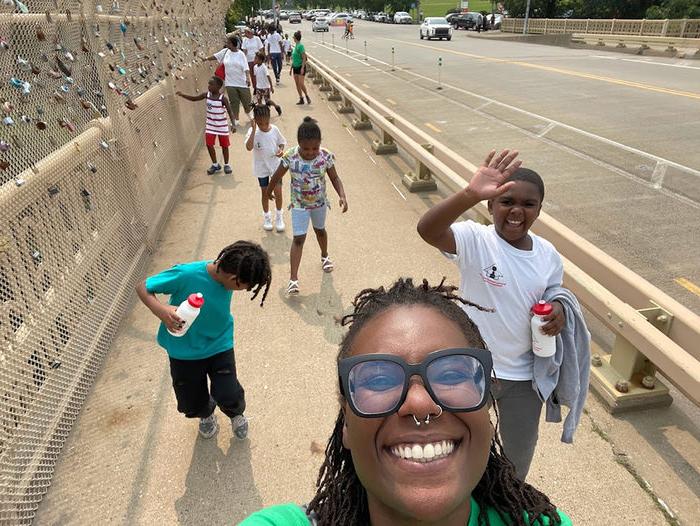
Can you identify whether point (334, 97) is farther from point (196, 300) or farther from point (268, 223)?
point (196, 300)

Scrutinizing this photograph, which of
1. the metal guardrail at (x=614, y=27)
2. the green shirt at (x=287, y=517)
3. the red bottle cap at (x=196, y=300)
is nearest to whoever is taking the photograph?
the green shirt at (x=287, y=517)

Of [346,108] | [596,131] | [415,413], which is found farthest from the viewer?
[346,108]

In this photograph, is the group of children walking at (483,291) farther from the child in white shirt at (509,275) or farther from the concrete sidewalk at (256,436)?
the concrete sidewalk at (256,436)

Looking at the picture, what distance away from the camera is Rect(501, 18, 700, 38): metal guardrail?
26.9 m

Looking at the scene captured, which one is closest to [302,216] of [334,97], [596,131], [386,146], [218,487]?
[218,487]

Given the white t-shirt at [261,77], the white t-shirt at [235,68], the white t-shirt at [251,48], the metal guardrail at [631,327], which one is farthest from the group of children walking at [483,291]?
the white t-shirt at [251,48]

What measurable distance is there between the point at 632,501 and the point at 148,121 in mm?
6320

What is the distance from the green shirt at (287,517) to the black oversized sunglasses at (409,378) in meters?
0.43

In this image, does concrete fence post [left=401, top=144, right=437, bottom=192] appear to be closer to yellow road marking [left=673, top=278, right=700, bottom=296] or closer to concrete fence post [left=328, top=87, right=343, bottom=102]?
yellow road marking [left=673, top=278, right=700, bottom=296]

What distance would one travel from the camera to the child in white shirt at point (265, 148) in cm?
619

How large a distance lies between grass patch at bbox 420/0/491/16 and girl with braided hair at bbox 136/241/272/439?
9433cm

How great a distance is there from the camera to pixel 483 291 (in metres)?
2.46

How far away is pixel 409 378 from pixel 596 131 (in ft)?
37.8

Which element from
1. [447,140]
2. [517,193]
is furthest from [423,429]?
[447,140]
